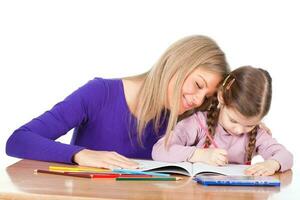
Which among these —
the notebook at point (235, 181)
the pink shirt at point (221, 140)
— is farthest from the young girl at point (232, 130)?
the notebook at point (235, 181)

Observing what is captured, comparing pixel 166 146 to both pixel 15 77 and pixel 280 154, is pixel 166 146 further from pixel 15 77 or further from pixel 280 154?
pixel 15 77

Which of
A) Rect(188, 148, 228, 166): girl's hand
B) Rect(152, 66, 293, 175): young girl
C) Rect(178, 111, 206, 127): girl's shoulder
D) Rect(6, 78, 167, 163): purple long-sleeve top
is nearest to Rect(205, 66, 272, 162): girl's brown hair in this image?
Rect(152, 66, 293, 175): young girl

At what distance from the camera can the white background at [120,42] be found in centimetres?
346

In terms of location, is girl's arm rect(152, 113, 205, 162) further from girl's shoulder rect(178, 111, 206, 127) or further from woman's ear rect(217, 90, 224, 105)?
woman's ear rect(217, 90, 224, 105)

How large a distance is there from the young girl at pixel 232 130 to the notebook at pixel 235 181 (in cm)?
27

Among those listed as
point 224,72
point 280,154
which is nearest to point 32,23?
point 224,72

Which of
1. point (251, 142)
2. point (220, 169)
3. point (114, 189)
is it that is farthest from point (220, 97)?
point (114, 189)

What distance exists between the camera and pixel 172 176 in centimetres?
181

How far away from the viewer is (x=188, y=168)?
6.22 ft

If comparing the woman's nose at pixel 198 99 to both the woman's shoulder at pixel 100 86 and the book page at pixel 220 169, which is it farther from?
the woman's shoulder at pixel 100 86

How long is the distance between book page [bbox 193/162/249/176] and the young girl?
0.05 metres

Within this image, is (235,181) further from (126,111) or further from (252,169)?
(126,111)

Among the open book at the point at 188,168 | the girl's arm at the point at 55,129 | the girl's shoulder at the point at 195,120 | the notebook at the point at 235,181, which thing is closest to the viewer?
the notebook at the point at 235,181

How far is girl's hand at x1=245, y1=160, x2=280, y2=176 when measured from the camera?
6.20ft
